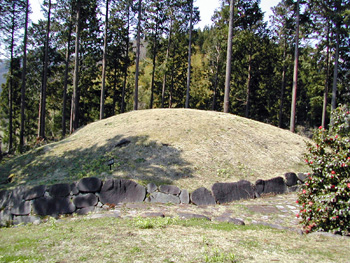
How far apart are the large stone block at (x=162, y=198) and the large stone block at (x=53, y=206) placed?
7.17ft

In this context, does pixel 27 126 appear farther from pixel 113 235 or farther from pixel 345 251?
pixel 345 251

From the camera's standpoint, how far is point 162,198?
8773mm

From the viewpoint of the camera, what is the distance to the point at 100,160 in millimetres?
10914

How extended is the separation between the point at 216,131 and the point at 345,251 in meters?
8.42

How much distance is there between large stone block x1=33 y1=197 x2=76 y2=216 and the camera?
8188 millimetres

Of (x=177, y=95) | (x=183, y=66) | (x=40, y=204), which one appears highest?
(x=183, y=66)

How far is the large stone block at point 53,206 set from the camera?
8188mm

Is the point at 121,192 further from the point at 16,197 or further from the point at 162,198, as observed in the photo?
the point at 16,197

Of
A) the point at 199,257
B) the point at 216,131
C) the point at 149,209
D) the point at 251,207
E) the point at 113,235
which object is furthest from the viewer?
the point at 216,131

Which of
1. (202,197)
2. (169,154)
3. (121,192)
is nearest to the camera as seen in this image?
(121,192)

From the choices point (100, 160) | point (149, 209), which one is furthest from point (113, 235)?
point (100, 160)

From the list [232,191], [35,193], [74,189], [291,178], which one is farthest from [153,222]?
[291,178]

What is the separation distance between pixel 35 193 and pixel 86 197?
1.49 m

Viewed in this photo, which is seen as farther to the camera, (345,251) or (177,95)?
(177,95)
